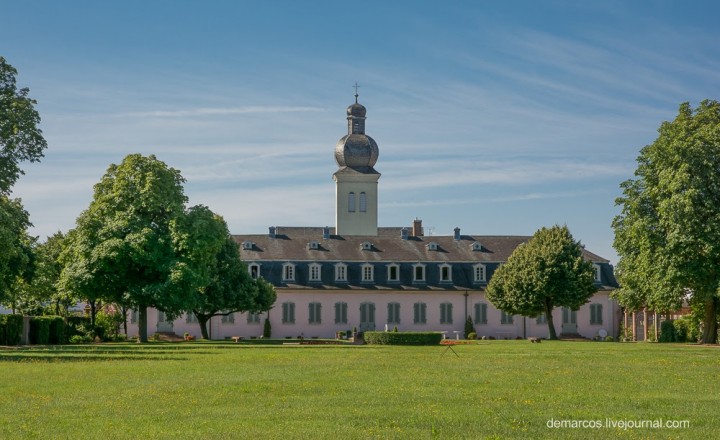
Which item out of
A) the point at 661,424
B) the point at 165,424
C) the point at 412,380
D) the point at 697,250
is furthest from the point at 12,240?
the point at 697,250

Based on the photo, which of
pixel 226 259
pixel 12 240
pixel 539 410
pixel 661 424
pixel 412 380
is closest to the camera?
pixel 661 424

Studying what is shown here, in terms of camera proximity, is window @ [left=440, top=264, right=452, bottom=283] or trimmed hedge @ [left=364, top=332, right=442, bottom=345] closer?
trimmed hedge @ [left=364, top=332, right=442, bottom=345]

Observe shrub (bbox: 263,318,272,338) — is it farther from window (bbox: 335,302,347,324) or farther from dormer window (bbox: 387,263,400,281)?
dormer window (bbox: 387,263,400,281)

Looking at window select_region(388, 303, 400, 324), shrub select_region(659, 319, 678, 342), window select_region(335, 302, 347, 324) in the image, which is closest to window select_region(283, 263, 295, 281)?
window select_region(335, 302, 347, 324)

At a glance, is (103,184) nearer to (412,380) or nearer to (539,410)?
(412,380)

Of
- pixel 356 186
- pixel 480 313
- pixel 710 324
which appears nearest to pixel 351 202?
pixel 356 186

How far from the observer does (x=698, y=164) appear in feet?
→ 185

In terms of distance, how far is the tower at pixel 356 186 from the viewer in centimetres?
11475

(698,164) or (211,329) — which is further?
(211,329)

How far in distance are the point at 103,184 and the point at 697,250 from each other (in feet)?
106

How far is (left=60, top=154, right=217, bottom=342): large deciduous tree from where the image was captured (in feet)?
184

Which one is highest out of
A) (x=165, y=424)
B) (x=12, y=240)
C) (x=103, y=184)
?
(x=103, y=184)

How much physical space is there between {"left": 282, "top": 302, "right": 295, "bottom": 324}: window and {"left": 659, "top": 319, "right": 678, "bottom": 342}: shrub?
29.4m

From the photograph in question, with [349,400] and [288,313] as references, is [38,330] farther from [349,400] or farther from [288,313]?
[349,400]
